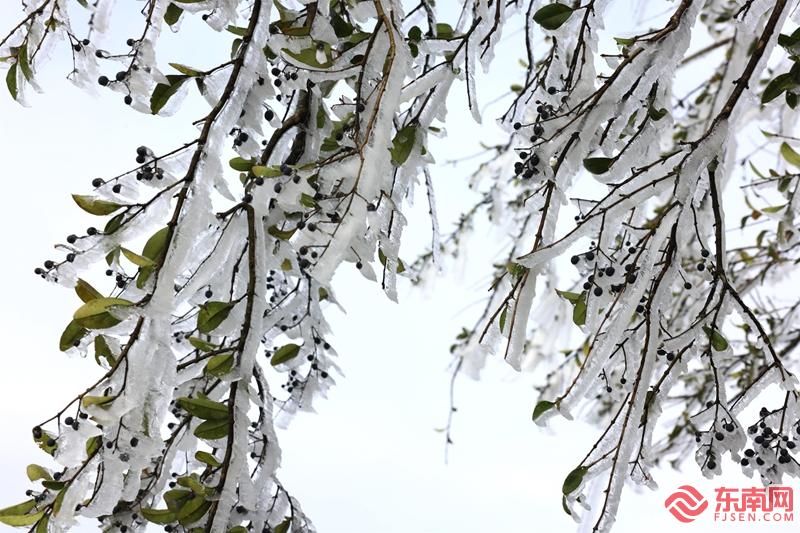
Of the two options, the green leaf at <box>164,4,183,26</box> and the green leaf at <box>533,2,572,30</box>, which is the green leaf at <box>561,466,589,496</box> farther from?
the green leaf at <box>164,4,183,26</box>

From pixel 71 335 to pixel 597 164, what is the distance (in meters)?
0.56

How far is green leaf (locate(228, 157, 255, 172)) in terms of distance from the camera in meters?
0.77

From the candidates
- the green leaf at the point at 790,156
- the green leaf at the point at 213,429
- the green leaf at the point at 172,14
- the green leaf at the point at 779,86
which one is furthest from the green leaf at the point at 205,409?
the green leaf at the point at 790,156

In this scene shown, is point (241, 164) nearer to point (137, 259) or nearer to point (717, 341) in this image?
point (137, 259)

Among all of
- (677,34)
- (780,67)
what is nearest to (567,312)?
(780,67)

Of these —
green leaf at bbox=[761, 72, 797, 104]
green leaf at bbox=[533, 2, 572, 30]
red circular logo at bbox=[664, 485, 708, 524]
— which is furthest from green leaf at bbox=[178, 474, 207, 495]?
red circular logo at bbox=[664, 485, 708, 524]

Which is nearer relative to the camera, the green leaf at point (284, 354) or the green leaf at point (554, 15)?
the green leaf at point (554, 15)

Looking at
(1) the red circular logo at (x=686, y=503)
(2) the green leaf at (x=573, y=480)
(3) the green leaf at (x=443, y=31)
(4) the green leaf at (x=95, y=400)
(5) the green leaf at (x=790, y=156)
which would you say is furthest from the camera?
(1) the red circular logo at (x=686, y=503)

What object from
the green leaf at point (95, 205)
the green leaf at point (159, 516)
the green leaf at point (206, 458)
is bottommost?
the green leaf at point (159, 516)

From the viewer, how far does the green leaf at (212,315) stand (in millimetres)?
732

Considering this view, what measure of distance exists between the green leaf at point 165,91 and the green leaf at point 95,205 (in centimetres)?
12

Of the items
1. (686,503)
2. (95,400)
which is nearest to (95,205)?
(95,400)

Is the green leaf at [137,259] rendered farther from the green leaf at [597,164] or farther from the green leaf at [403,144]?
the green leaf at [597,164]

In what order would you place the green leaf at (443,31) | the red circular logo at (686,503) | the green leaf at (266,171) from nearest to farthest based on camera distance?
the green leaf at (266,171) < the green leaf at (443,31) < the red circular logo at (686,503)
